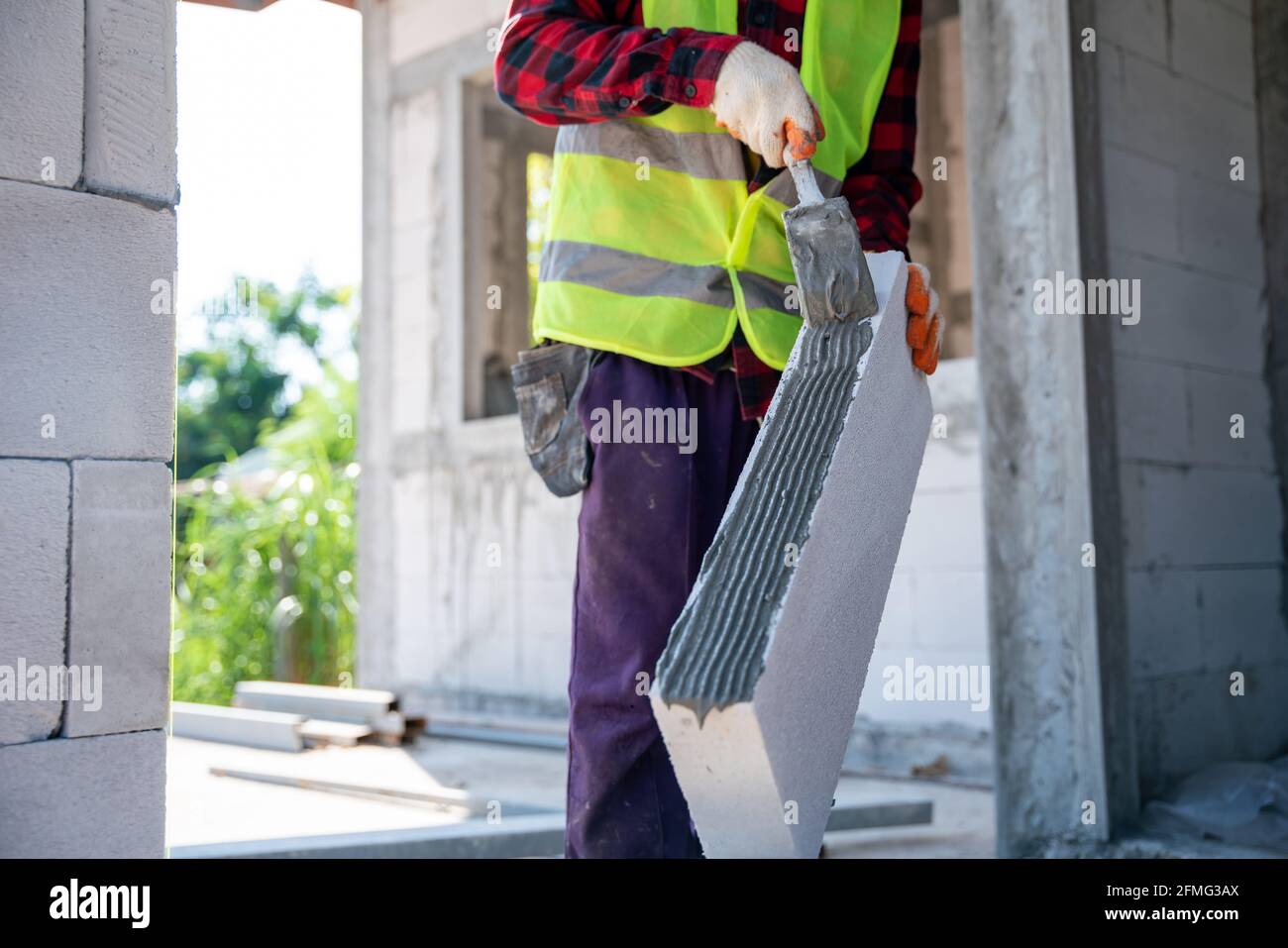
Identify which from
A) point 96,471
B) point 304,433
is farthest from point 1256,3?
point 304,433

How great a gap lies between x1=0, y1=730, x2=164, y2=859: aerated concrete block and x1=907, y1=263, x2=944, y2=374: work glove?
1.15m

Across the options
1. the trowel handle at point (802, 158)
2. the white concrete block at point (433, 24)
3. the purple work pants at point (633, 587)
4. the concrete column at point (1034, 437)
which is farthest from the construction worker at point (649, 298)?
the white concrete block at point (433, 24)

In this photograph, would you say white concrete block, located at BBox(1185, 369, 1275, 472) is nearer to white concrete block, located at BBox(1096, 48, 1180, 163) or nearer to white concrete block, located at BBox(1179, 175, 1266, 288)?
white concrete block, located at BBox(1179, 175, 1266, 288)

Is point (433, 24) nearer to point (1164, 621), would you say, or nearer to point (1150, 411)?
point (1150, 411)

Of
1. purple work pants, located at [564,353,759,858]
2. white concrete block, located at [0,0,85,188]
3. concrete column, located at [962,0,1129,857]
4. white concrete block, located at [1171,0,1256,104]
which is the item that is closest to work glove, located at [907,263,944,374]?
purple work pants, located at [564,353,759,858]

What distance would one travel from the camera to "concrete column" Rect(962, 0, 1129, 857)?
118 inches

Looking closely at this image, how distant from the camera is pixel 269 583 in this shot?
30.0 ft

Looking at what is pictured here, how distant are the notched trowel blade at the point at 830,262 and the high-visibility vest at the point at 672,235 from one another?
0.89ft

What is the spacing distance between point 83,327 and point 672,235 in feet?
2.66

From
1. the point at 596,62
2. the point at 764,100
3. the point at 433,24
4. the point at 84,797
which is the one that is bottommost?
the point at 84,797

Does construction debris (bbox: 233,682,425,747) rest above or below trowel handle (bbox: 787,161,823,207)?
below

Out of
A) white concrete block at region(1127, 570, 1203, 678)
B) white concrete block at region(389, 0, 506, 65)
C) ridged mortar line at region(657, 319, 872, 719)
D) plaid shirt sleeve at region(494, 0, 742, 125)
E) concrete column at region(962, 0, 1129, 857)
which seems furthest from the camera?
white concrete block at region(389, 0, 506, 65)

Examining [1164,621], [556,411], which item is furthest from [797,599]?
[1164,621]
